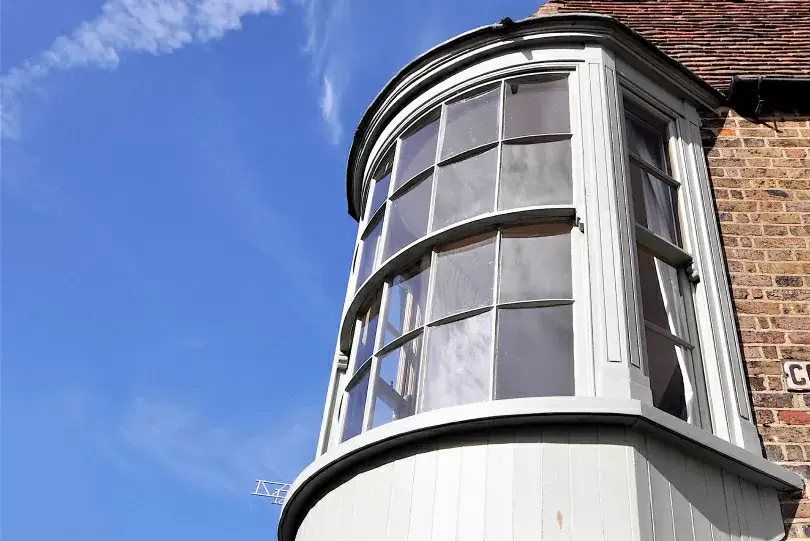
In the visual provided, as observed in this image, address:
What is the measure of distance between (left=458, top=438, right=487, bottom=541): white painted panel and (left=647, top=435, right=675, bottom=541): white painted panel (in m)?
0.69

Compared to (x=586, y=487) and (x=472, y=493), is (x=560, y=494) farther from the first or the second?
(x=472, y=493)

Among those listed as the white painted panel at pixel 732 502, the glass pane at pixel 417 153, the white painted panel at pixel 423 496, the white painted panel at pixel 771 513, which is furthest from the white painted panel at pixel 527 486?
the glass pane at pixel 417 153

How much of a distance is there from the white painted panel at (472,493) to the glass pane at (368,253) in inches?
76.8

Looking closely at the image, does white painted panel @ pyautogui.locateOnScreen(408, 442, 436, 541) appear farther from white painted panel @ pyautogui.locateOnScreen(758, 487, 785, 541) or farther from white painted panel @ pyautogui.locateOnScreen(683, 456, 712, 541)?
white painted panel @ pyautogui.locateOnScreen(758, 487, 785, 541)

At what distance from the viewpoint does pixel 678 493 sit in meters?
3.54

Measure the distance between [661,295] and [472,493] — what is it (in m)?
1.69

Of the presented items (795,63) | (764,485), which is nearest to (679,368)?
(764,485)

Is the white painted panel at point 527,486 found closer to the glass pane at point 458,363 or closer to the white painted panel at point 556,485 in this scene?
the white painted panel at point 556,485

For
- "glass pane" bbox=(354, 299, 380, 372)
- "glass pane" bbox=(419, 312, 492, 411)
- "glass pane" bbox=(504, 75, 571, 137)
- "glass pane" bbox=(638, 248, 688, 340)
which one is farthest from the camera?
"glass pane" bbox=(504, 75, 571, 137)

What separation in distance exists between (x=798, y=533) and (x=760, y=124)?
3.02 meters

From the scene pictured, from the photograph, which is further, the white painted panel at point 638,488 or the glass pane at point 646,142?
the glass pane at point 646,142

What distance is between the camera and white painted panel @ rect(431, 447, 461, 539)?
3459 mm

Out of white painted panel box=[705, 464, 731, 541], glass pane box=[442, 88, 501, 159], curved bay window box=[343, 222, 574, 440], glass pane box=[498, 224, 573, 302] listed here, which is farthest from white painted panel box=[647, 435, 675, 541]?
glass pane box=[442, 88, 501, 159]

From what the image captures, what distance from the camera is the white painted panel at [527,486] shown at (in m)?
3.34
